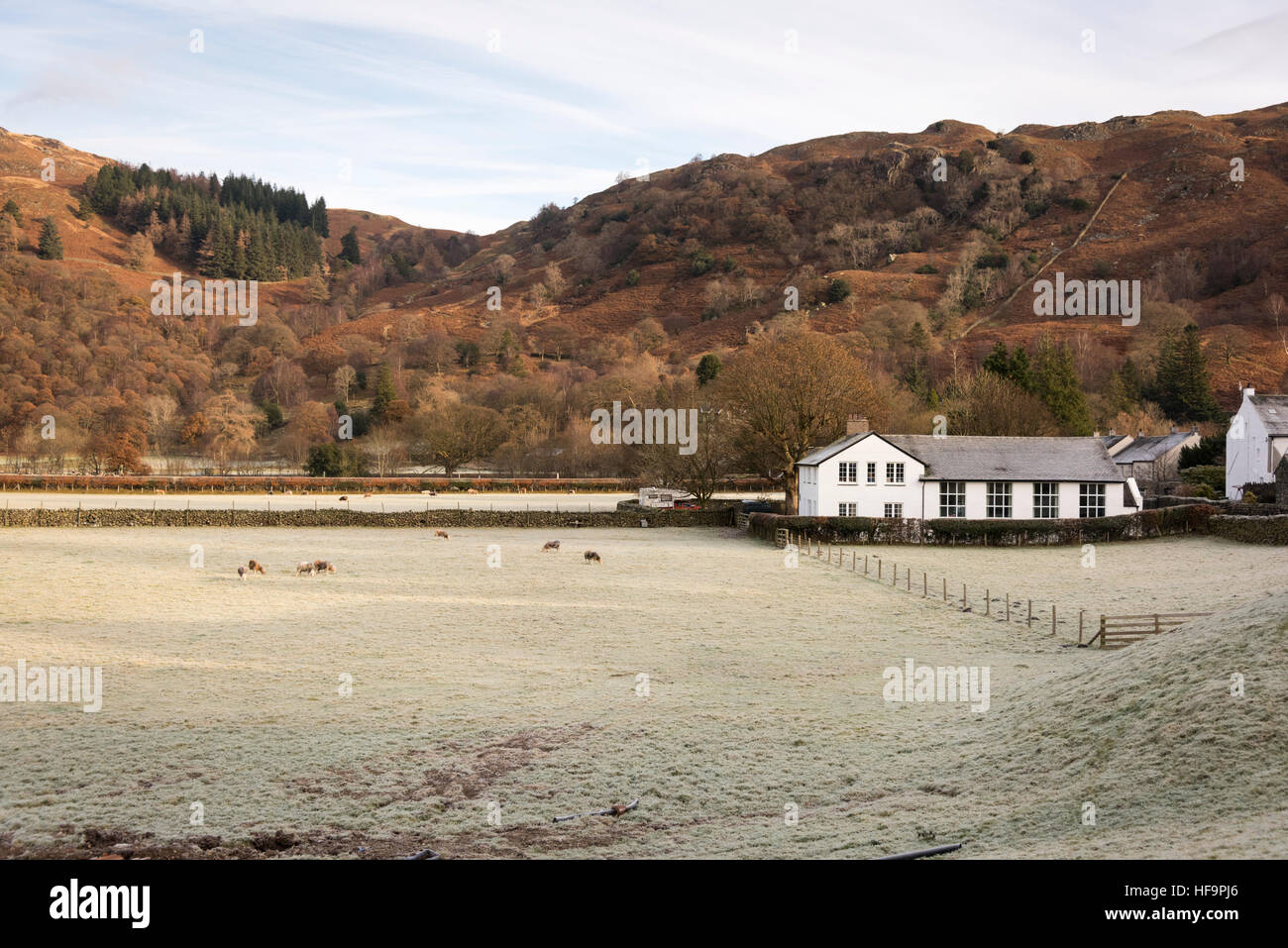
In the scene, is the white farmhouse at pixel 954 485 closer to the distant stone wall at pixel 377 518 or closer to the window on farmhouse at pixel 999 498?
the window on farmhouse at pixel 999 498

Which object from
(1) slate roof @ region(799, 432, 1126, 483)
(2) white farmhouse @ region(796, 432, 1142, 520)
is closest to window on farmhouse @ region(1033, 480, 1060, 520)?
(2) white farmhouse @ region(796, 432, 1142, 520)

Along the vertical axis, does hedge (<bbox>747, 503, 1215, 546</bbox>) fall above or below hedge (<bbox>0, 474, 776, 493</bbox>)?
below

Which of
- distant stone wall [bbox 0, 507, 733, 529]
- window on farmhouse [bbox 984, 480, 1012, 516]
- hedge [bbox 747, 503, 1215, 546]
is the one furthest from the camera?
distant stone wall [bbox 0, 507, 733, 529]

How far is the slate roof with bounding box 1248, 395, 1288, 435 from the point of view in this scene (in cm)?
5966

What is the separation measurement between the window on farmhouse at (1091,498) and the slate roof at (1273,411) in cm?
1428

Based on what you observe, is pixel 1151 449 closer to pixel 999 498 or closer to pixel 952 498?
pixel 999 498

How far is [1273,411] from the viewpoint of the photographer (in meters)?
61.0

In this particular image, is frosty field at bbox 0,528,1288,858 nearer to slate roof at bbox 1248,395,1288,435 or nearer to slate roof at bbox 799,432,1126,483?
slate roof at bbox 799,432,1126,483

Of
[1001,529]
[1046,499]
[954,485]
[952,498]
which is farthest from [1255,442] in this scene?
[1001,529]

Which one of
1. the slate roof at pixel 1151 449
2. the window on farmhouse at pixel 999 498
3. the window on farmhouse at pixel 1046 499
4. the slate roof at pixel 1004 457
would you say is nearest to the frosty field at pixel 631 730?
the window on farmhouse at pixel 999 498

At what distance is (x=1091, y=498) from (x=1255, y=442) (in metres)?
15.3

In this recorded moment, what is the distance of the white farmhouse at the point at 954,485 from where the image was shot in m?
55.0
